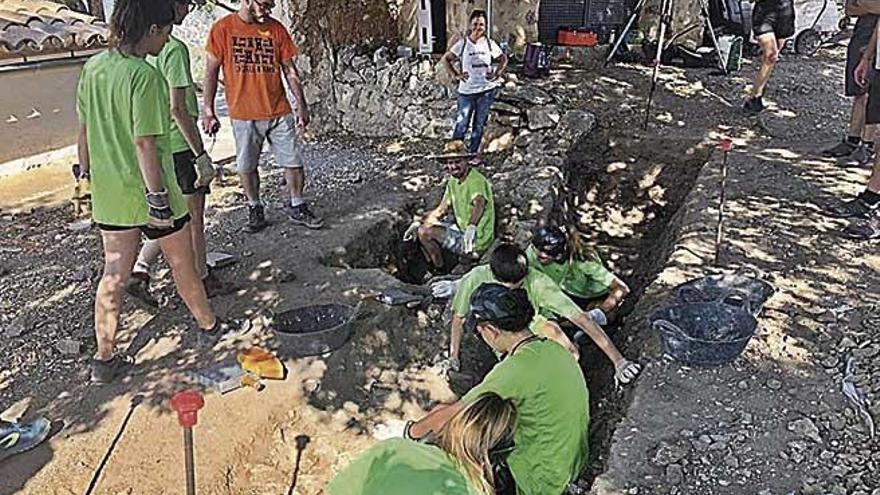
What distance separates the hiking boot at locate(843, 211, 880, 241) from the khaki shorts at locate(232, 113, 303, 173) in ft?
12.9

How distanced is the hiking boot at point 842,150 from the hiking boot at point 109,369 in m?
6.04

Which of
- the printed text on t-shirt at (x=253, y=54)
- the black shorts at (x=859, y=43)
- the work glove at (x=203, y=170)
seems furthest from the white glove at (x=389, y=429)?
the black shorts at (x=859, y=43)

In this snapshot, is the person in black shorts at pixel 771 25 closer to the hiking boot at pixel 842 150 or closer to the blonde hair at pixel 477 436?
the hiking boot at pixel 842 150

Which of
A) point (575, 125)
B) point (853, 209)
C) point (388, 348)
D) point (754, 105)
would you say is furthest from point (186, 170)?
point (754, 105)

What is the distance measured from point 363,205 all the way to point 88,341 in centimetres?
294

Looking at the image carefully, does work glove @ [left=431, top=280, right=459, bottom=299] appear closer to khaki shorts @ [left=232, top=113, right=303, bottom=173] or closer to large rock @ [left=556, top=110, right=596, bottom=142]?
khaki shorts @ [left=232, top=113, right=303, bottom=173]

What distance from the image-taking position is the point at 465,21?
34.3 feet

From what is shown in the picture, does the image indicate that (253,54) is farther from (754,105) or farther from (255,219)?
(754,105)

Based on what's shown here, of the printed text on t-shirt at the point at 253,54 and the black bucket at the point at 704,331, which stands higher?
the printed text on t-shirt at the point at 253,54

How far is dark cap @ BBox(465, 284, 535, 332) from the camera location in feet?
9.11

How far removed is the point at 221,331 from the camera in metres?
4.41

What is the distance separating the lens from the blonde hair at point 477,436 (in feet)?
7.07

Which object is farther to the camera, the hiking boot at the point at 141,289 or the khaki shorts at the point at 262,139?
the khaki shorts at the point at 262,139

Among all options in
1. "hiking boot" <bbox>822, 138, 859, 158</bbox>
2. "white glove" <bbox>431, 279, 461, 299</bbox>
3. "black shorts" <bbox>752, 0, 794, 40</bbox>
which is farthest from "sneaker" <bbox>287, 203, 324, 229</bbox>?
"black shorts" <bbox>752, 0, 794, 40</bbox>
